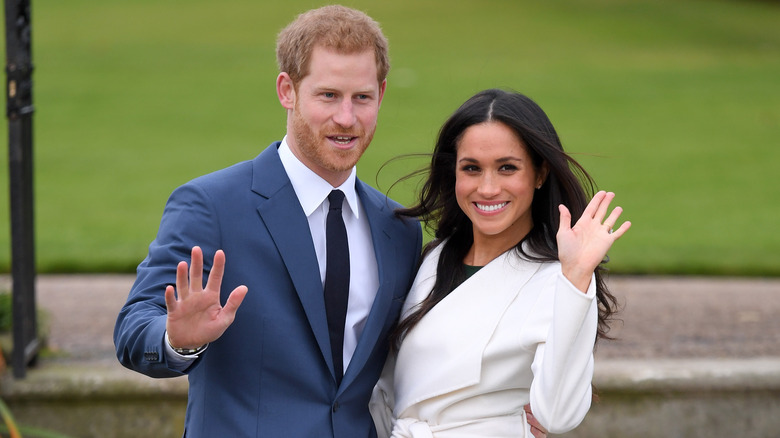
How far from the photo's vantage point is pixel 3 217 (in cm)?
1158

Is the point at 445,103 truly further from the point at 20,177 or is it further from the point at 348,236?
the point at 348,236

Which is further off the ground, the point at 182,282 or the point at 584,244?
the point at 584,244

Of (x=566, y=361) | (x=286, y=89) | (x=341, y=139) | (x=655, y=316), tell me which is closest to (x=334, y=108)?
(x=341, y=139)

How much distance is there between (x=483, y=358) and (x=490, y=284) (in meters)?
0.27

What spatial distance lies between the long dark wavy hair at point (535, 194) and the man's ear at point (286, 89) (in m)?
0.57

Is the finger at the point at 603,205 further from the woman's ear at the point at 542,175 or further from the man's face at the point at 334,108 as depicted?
the man's face at the point at 334,108

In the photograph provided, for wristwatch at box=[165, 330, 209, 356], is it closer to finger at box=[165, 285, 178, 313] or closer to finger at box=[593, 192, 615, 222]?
finger at box=[165, 285, 178, 313]

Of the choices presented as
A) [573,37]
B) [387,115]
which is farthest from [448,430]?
[573,37]

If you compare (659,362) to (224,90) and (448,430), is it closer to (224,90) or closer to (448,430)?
(448,430)

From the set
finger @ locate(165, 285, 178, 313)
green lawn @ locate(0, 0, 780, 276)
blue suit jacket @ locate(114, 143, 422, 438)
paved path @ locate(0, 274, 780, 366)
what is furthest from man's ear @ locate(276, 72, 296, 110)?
green lawn @ locate(0, 0, 780, 276)

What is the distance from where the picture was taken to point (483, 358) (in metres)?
3.23

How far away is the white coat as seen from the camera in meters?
3.15

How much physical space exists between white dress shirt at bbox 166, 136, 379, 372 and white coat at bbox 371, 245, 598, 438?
0.22m

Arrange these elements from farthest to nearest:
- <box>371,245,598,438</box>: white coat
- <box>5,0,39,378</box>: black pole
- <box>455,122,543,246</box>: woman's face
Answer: <box>5,0,39,378</box>: black pole, <box>455,122,543,246</box>: woman's face, <box>371,245,598,438</box>: white coat
